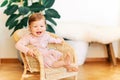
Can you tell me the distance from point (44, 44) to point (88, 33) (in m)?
0.95

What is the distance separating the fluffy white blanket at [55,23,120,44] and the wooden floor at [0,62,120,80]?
0.39 meters

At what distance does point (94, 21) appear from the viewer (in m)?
4.04

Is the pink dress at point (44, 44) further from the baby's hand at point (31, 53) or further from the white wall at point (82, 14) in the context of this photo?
the white wall at point (82, 14)

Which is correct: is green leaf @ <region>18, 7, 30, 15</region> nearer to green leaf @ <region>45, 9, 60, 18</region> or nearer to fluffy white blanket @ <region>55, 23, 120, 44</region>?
green leaf @ <region>45, 9, 60, 18</region>

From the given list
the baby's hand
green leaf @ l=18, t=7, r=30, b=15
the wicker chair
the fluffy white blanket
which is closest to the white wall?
the fluffy white blanket

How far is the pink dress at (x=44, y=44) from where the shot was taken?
112 inches

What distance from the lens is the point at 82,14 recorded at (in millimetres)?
4012

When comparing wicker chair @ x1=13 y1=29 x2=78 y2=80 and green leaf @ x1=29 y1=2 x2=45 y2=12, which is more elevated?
green leaf @ x1=29 y1=2 x2=45 y2=12

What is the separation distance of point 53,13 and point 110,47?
3.36 ft

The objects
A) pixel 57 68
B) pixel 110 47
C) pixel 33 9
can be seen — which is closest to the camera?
pixel 57 68

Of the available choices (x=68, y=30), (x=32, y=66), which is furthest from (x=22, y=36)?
(x=68, y=30)

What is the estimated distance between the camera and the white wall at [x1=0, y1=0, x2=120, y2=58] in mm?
3967

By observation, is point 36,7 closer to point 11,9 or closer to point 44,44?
point 11,9

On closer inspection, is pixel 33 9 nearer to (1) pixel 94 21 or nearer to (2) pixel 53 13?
(2) pixel 53 13
